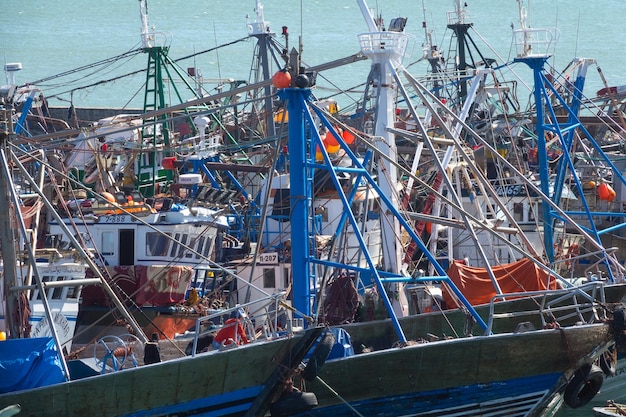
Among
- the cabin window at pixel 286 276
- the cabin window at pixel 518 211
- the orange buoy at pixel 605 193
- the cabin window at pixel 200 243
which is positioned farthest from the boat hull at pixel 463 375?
the orange buoy at pixel 605 193

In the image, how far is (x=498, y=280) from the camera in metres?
21.3

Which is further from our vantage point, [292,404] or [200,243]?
[200,243]

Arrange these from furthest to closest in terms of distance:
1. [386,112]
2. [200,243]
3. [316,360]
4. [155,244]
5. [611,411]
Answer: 1. [200,243]
2. [155,244]
3. [386,112]
4. [611,411]
5. [316,360]

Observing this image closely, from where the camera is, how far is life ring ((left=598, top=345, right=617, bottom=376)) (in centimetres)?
1712

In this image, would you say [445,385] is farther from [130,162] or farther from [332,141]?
[130,162]

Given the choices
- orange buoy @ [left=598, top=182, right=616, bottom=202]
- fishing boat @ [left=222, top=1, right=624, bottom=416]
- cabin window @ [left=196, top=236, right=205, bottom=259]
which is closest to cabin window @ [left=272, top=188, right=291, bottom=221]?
cabin window @ [left=196, top=236, right=205, bottom=259]

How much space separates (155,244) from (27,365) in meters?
7.74

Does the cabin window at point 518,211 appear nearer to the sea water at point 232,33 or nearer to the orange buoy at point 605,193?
the orange buoy at point 605,193

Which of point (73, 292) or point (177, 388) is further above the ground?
point (73, 292)

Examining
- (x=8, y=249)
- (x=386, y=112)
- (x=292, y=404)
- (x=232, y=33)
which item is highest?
(x=232, y=33)

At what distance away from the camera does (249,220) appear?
23750 mm

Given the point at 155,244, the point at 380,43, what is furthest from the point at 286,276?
the point at 380,43

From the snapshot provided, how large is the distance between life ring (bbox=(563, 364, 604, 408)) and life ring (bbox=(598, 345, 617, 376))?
22.4 inches

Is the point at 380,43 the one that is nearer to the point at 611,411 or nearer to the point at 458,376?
the point at 458,376
